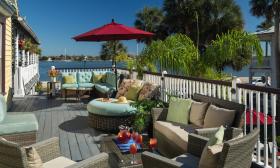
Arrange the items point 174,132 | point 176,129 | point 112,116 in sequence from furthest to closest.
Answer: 1. point 112,116
2. point 176,129
3. point 174,132

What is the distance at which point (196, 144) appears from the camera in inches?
139

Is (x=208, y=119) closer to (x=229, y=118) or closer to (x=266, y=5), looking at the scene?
(x=229, y=118)

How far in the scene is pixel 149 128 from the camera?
5609mm

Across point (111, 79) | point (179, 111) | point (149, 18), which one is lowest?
point (179, 111)

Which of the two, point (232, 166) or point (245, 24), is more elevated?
point (245, 24)

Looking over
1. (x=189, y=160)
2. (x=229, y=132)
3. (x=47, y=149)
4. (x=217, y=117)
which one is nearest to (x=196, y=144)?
(x=189, y=160)

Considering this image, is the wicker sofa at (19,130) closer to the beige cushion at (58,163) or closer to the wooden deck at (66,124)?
the wooden deck at (66,124)

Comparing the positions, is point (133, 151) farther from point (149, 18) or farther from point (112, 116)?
point (149, 18)

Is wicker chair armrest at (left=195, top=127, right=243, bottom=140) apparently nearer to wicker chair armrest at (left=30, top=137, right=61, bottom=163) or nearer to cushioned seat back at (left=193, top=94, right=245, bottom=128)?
cushioned seat back at (left=193, top=94, right=245, bottom=128)

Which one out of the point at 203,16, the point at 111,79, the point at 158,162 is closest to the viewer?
the point at 158,162

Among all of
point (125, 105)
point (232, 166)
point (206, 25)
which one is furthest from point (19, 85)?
point (206, 25)

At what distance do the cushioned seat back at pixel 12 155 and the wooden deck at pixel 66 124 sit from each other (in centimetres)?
187

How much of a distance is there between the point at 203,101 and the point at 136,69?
4.46 meters

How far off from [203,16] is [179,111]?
25345 millimetres
